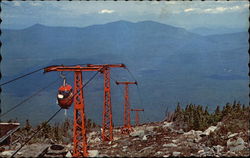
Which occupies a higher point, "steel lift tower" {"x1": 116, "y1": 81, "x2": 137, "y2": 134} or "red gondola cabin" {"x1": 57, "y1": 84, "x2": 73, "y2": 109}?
"red gondola cabin" {"x1": 57, "y1": 84, "x2": 73, "y2": 109}

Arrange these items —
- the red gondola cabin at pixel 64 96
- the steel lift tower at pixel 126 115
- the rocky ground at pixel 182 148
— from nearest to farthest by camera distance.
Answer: the rocky ground at pixel 182 148
the red gondola cabin at pixel 64 96
the steel lift tower at pixel 126 115

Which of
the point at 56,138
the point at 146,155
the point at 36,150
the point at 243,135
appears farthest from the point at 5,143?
the point at 243,135

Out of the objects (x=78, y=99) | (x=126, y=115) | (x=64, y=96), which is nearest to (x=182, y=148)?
(x=78, y=99)

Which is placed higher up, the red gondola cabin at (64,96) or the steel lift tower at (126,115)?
the red gondola cabin at (64,96)

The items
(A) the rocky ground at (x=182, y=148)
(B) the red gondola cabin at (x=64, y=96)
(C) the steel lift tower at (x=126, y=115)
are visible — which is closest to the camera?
(A) the rocky ground at (x=182, y=148)

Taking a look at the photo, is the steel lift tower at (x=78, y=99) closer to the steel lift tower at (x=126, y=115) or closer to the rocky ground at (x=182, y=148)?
the rocky ground at (x=182, y=148)

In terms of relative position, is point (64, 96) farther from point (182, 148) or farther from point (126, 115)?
point (126, 115)

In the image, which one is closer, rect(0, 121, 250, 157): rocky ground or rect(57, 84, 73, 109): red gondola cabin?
rect(0, 121, 250, 157): rocky ground

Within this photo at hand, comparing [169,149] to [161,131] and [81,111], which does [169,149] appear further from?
[161,131]

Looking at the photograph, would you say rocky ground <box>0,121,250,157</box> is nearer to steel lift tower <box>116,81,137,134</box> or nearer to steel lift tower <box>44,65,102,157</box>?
steel lift tower <box>44,65,102,157</box>

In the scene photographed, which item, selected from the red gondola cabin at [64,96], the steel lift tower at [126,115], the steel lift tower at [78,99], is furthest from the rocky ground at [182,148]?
the steel lift tower at [126,115]

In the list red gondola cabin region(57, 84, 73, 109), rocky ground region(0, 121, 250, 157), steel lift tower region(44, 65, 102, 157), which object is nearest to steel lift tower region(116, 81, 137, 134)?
rocky ground region(0, 121, 250, 157)
